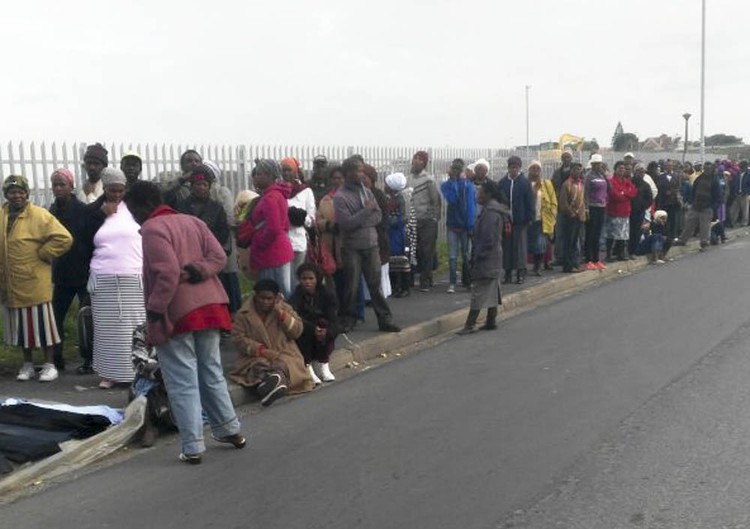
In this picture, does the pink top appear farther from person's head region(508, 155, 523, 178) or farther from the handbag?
person's head region(508, 155, 523, 178)

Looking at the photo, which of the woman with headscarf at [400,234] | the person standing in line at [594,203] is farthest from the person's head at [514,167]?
the person standing in line at [594,203]

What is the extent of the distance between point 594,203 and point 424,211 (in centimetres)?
407

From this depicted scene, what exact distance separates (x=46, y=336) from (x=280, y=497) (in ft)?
11.7

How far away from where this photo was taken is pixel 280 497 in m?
5.01

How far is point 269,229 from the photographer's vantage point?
8039 millimetres

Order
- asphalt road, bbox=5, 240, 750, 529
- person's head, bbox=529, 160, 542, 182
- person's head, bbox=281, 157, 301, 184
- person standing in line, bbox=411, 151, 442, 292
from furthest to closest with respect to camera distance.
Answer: person's head, bbox=529, 160, 542, 182 < person standing in line, bbox=411, 151, 442, 292 < person's head, bbox=281, 157, 301, 184 < asphalt road, bbox=5, 240, 750, 529

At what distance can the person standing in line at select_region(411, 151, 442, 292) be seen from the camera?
12.6 meters

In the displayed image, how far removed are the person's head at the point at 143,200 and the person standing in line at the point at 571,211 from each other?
385 inches

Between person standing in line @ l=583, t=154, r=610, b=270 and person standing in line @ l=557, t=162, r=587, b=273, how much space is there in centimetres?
38

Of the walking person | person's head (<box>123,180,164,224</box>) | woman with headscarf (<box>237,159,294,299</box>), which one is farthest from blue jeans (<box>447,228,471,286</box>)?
person's head (<box>123,180,164,224</box>)

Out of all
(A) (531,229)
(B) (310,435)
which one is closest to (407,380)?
(B) (310,435)

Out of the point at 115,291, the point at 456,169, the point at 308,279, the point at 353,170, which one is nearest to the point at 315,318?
the point at 308,279

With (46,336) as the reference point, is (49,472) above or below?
below

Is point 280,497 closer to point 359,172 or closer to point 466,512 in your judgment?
point 466,512
